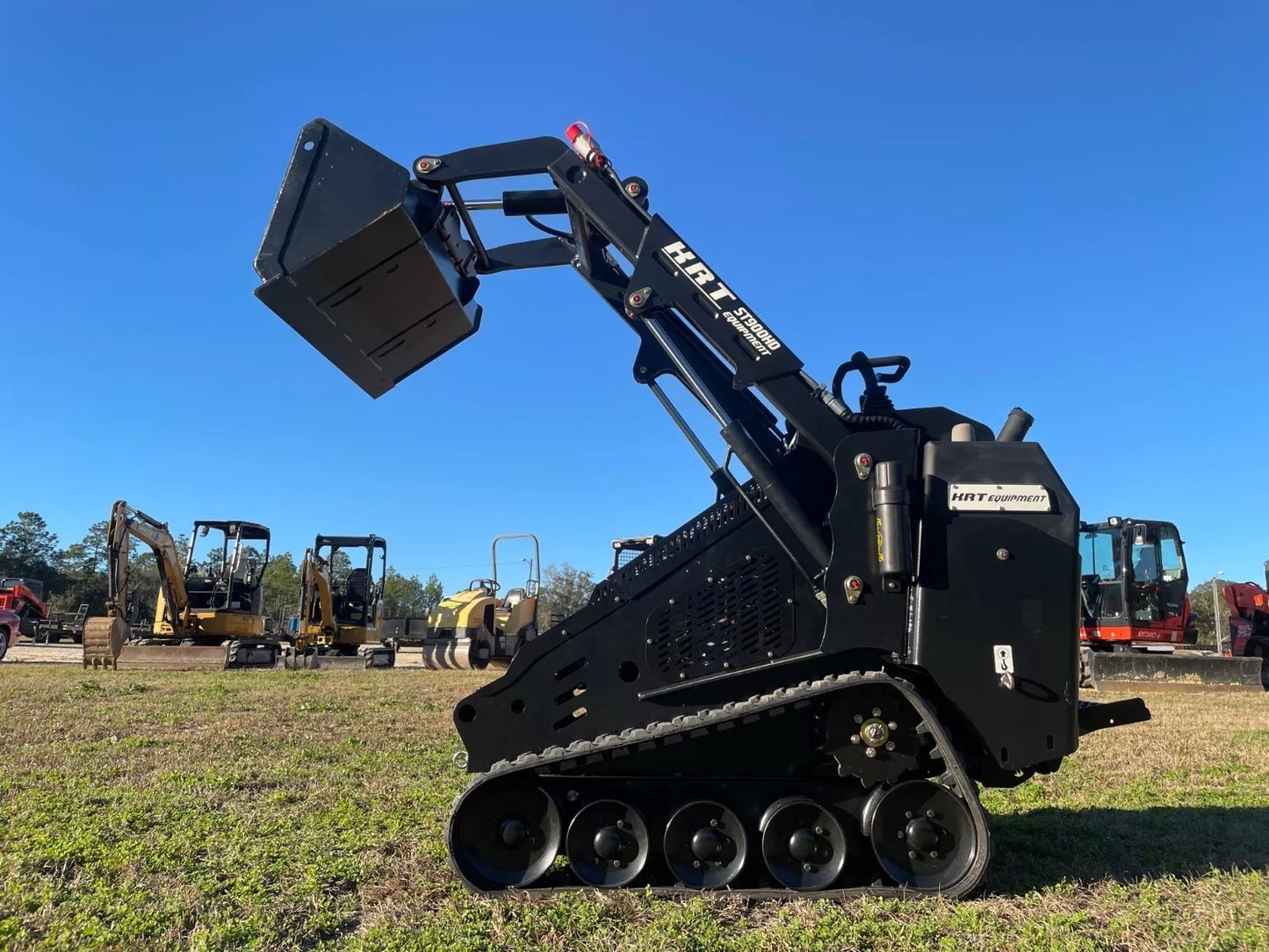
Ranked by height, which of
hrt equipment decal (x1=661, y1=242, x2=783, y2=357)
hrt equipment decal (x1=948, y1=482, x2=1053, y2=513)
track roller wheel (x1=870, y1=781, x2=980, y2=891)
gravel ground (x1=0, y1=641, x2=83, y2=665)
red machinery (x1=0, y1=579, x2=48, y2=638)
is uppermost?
hrt equipment decal (x1=661, y1=242, x2=783, y2=357)

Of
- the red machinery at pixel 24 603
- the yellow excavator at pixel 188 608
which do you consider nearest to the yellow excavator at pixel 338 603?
the yellow excavator at pixel 188 608

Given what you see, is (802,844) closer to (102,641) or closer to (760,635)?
(760,635)

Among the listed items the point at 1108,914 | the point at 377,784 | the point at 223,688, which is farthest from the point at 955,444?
the point at 223,688

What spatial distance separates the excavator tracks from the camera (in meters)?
4.07

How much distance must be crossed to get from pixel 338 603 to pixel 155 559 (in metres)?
7.05

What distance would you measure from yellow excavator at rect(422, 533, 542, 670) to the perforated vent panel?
1851 centimetres

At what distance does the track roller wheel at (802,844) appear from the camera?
4.11 metres

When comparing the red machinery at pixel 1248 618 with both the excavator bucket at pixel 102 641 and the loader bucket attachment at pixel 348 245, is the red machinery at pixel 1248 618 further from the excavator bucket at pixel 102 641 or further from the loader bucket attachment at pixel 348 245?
the excavator bucket at pixel 102 641

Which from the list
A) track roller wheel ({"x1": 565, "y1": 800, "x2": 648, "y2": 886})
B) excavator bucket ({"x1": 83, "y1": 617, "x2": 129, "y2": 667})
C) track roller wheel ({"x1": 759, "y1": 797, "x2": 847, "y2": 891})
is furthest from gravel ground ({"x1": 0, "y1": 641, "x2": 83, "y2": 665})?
track roller wheel ({"x1": 759, "y1": 797, "x2": 847, "y2": 891})

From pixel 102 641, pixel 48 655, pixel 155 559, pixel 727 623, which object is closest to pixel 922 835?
pixel 727 623

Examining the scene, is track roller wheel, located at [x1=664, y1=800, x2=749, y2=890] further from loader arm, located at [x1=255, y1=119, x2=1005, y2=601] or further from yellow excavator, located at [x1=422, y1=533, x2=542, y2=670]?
yellow excavator, located at [x1=422, y1=533, x2=542, y2=670]

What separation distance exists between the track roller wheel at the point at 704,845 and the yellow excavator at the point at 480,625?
18940 mm

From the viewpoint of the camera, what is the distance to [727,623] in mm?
4590

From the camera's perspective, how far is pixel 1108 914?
12.6 ft
